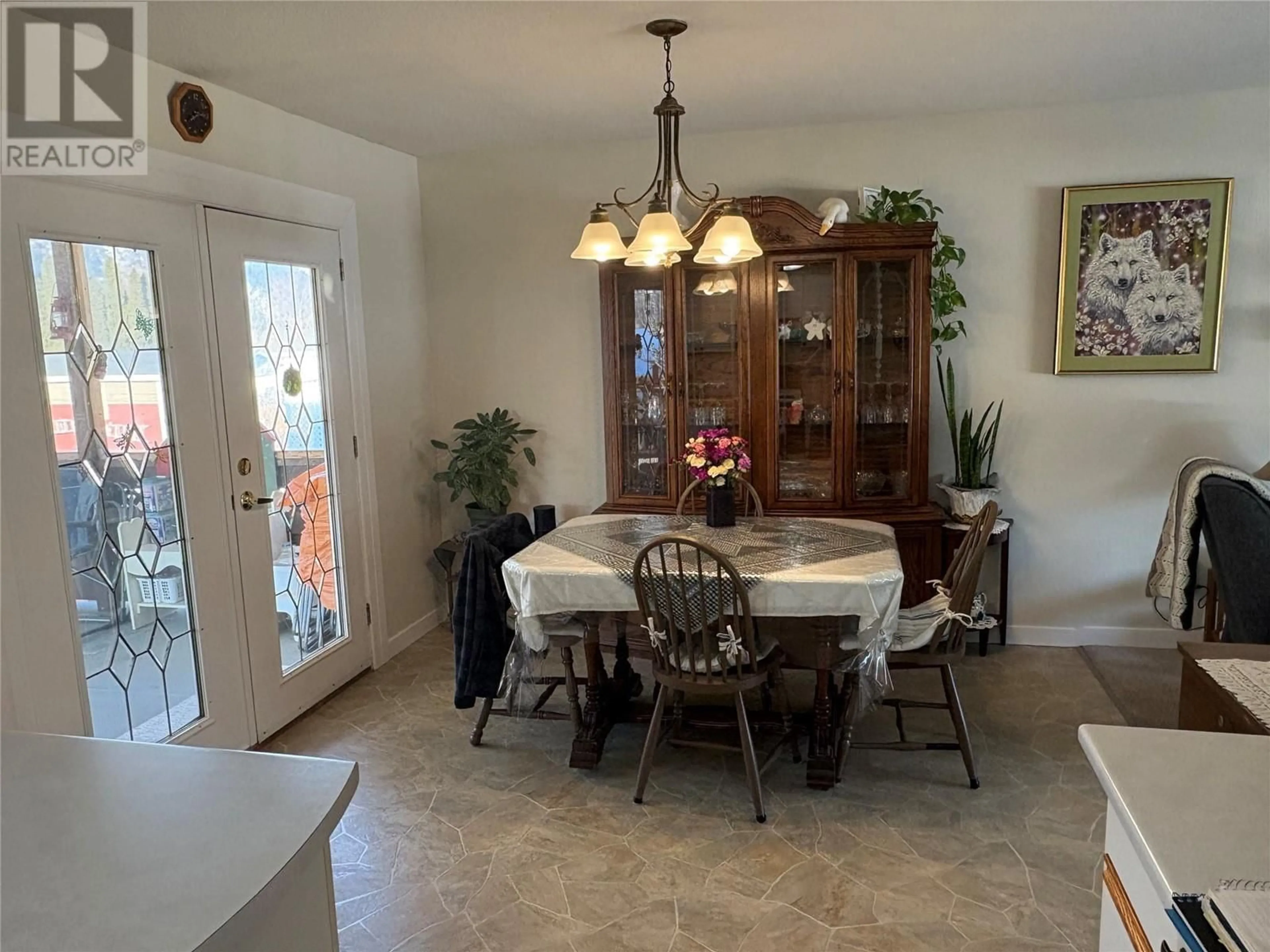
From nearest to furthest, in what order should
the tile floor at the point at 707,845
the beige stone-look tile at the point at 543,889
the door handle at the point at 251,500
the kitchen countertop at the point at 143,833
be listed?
the kitchen countertop at the point at 143,833, the tile floor at the point at 707,845, the beige stone-look tile at the point at 543,889, the door handle at the point at 251,500

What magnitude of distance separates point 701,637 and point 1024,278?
96.0 inches

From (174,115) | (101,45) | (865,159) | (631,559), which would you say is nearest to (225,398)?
(174,115)

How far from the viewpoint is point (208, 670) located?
3037 millimetres

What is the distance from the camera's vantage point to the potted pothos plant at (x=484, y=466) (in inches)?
171

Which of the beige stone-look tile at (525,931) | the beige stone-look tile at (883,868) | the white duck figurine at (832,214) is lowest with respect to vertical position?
the beige stone-look tile at (525,931)

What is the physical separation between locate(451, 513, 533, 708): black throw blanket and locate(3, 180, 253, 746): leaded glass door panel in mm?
835

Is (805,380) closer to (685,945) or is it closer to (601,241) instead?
(601,241)

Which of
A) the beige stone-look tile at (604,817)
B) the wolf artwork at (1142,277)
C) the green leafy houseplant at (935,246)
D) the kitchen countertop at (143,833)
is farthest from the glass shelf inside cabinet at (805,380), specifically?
the kitchen countertop at (143,833)

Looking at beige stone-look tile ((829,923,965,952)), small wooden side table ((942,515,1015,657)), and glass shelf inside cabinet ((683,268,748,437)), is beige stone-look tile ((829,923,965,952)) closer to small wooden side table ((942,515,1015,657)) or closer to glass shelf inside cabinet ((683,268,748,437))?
small wooden side table ((942,515,1015,657))

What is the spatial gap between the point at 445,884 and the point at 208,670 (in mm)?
1241

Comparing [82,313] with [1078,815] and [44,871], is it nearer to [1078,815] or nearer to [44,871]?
[44,871]

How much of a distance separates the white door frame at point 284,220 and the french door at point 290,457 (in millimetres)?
33

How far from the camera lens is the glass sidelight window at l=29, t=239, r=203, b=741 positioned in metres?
2.49

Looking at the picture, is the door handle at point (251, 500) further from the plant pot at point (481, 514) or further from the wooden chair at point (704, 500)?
the wooden chair at point (704, 500)
